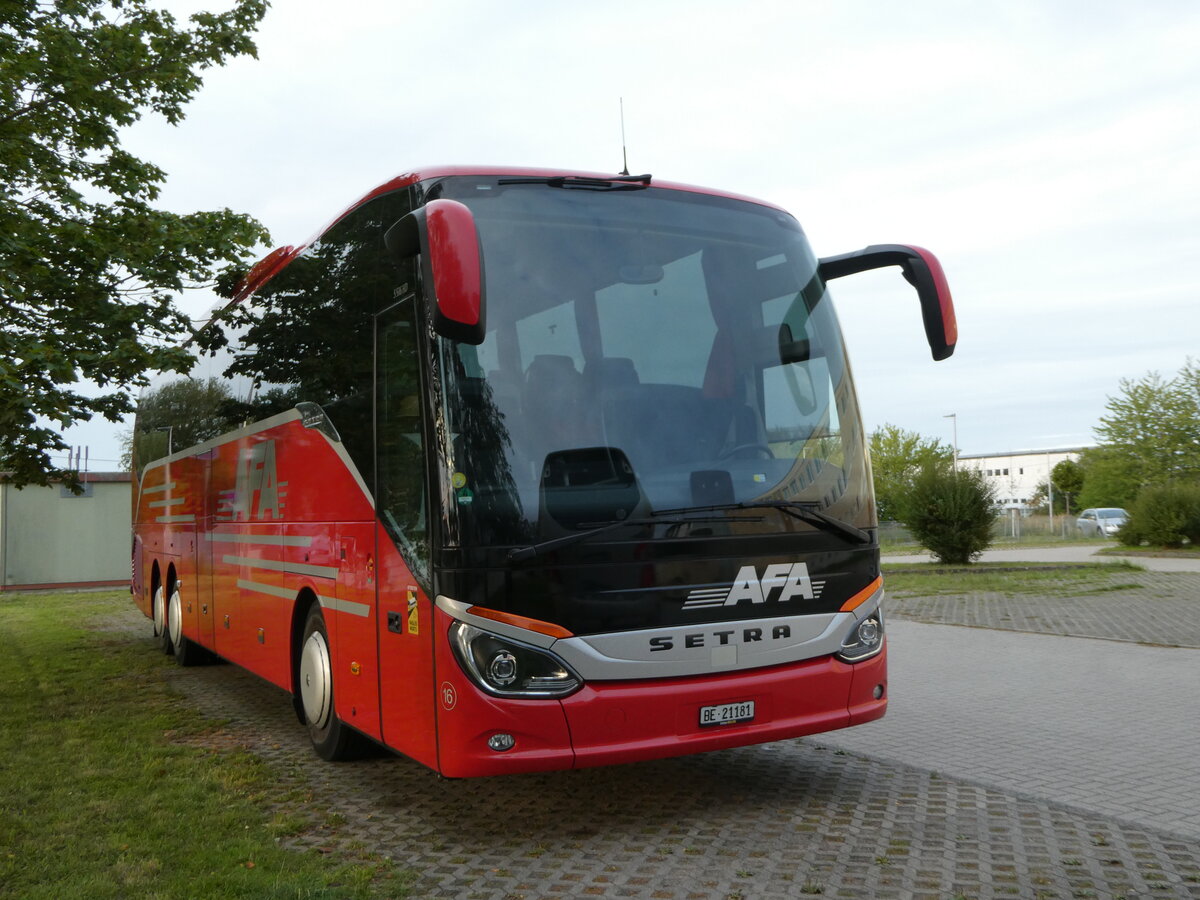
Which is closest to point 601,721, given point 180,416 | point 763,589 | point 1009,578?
point 763,589

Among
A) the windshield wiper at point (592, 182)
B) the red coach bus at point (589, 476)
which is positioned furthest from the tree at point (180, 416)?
the windshield wiper at point (592, 182)

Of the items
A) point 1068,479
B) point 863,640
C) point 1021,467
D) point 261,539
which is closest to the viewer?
point 863,640

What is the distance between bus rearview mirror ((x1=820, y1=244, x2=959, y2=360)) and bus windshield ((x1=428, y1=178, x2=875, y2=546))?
36 centimetres

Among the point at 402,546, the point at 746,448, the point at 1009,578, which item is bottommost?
the point at 1009,578

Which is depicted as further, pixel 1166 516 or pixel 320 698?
pixel 1166 516

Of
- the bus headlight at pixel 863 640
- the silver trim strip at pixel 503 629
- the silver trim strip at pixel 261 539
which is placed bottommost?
the bus headlight at pixel 863 640

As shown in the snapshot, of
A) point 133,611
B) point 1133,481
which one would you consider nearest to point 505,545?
point 133,611

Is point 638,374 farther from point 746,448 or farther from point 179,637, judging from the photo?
point 179,637

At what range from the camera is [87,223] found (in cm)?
1137

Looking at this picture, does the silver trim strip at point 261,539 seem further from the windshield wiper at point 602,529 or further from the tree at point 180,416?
the windshield wiper at point 602,529

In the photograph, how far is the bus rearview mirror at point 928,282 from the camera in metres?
6.01

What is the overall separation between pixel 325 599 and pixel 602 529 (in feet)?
7.88

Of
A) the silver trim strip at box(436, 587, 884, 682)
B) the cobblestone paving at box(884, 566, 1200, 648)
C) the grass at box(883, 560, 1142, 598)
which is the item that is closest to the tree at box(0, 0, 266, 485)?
the silver trim strip at box(436, 587, 884, 682)

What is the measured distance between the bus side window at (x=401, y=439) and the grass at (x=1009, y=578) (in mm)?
14117
